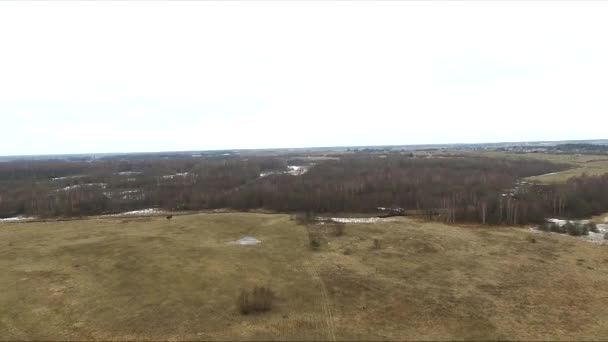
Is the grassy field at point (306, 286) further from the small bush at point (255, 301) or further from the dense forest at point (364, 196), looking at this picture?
the dense forest at point (364, 196)

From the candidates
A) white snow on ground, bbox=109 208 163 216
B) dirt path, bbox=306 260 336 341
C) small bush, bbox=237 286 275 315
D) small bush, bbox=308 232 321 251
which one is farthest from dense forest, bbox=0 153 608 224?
small bush, bbox=237 286 275 315

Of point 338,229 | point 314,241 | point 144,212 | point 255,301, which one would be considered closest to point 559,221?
point 338,229

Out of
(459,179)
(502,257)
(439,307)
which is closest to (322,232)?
(502,257)

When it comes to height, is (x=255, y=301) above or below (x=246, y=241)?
above

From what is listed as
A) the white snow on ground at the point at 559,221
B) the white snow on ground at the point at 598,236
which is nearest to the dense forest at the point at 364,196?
the white snow on ground at the point at 559,221

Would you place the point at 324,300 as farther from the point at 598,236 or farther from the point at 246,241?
the point at 598,236

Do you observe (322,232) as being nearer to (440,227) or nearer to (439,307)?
(440,227)
